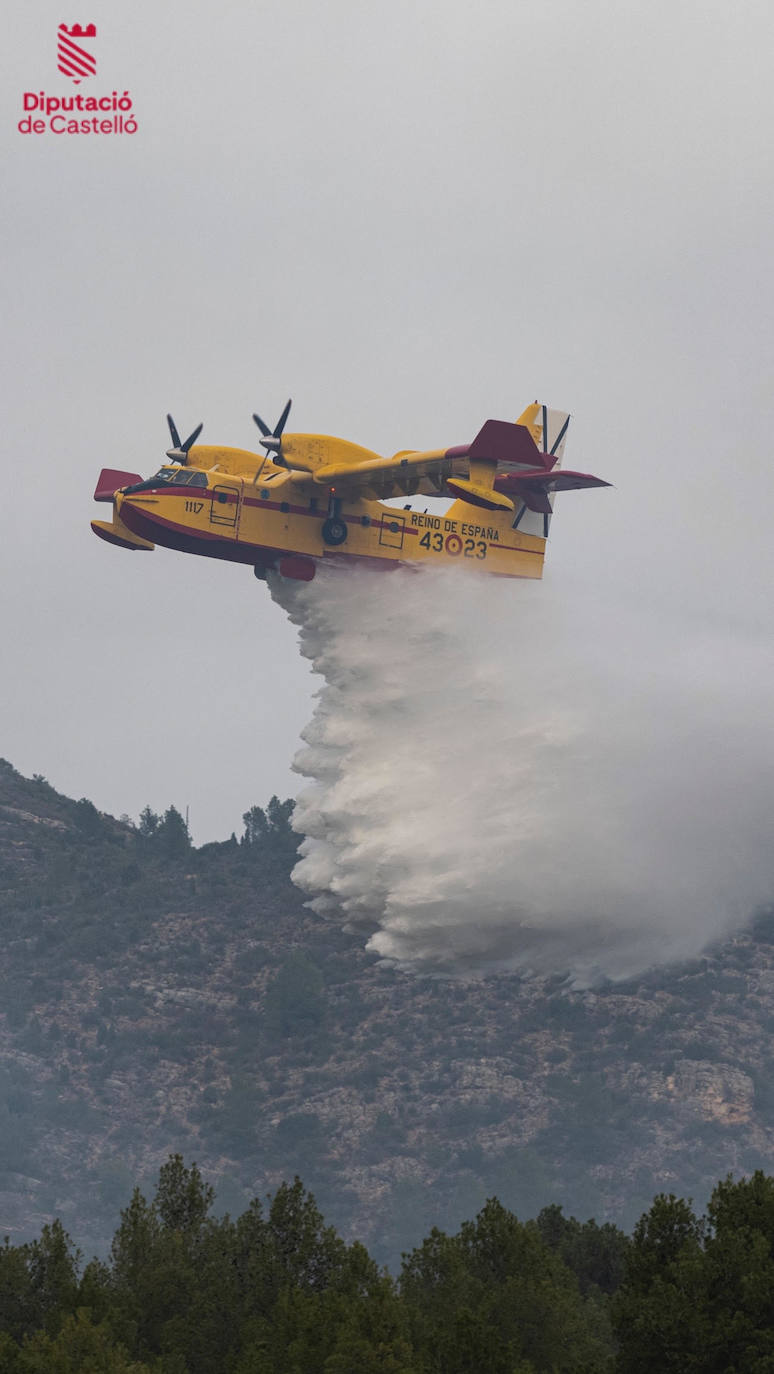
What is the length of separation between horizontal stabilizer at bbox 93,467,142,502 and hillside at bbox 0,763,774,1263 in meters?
76.7

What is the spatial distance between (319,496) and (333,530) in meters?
0.90

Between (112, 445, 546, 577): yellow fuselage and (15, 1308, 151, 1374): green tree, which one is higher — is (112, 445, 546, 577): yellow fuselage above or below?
above

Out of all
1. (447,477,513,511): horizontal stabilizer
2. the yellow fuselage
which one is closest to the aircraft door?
the yellow fuselage

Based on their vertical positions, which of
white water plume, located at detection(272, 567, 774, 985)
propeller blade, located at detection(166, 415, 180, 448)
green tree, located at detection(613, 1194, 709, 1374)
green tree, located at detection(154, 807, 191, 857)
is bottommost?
green tree, located at detection(613, 1194, 709, 1374)

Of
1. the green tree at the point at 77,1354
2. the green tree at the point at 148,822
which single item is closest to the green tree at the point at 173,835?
the green tree at the point at 148,822

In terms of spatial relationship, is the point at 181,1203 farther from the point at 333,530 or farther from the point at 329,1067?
the point at 329,1067

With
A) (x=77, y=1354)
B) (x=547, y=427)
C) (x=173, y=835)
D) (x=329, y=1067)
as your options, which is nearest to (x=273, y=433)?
(x=547, y=427)

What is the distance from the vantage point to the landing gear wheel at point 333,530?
161ft

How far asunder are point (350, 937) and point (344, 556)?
92105mm

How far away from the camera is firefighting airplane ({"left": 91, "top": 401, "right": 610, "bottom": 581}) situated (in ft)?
157

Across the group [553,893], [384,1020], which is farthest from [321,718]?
[384,1020]

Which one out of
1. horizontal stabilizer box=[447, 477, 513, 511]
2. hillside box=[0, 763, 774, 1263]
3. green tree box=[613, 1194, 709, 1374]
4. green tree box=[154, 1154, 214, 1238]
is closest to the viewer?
green tree box=[613, 1194, 709, 1374]

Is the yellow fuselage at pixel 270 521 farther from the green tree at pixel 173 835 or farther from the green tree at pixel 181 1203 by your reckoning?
the green tree at pixel 173 835

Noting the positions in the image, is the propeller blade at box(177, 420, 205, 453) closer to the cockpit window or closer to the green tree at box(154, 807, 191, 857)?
the cockpit window
